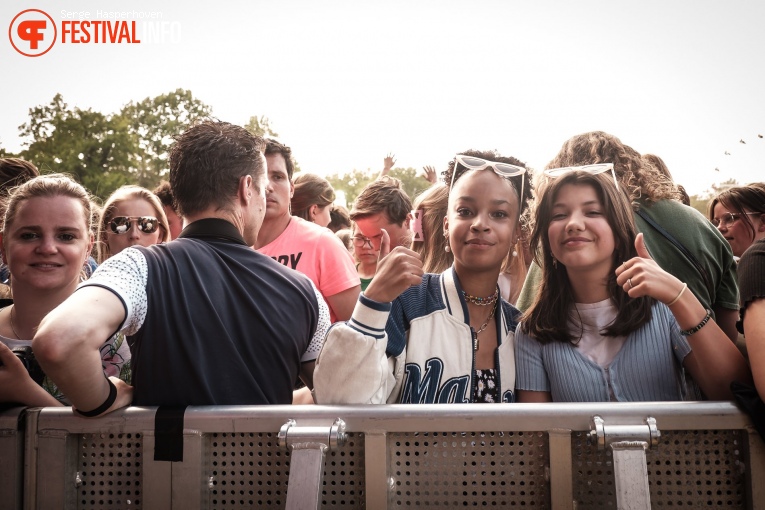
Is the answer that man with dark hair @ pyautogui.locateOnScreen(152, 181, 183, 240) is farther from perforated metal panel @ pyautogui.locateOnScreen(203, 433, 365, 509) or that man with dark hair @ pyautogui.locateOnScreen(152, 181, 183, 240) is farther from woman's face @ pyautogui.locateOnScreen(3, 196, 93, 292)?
perforated metal panel @ pyautogui.locateOnScreen(203, 433, 365, 509)

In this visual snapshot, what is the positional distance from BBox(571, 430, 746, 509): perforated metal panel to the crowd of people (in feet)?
0.61

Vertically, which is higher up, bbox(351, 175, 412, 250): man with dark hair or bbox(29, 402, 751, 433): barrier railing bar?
bbox(351, 175, 412, 250): man with dark hair

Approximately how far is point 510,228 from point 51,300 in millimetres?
1950

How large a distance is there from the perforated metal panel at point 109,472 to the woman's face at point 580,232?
1.69 meters

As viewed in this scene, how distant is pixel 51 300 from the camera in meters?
2.92

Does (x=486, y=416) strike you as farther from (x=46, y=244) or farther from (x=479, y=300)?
(x=46, y=244)

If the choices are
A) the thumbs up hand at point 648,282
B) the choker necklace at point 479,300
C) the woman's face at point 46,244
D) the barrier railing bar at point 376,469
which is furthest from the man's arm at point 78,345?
the thumbs up hand at point 648,282

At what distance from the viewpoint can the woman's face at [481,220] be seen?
2.76 m

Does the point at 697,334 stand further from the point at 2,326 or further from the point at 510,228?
the point at 2,326

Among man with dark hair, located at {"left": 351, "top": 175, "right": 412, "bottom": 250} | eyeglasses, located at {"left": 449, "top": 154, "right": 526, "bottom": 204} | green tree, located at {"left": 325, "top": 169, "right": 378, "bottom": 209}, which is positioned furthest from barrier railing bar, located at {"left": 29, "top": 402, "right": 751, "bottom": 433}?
green tree, located at {"left": 325, "top": 169, "right": 378, "bottom": 209}

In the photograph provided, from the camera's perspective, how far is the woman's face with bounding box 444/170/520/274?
9.07ft

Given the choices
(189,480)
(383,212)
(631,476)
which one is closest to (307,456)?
(189,480)

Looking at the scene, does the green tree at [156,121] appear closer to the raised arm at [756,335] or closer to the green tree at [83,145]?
the green tree at [83,145]

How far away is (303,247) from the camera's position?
14.2 feet
